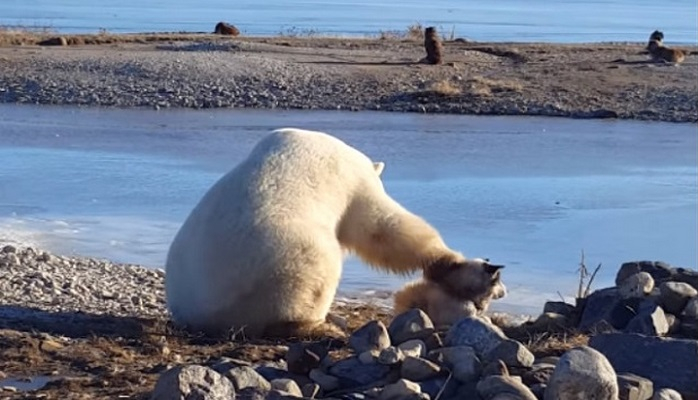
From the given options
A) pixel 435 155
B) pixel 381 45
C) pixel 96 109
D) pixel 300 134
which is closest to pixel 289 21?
pixel 381 45

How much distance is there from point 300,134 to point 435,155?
10843 mm

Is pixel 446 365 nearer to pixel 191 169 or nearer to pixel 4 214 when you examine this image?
pixel 4 214

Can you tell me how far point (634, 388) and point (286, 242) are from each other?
7.93 ft

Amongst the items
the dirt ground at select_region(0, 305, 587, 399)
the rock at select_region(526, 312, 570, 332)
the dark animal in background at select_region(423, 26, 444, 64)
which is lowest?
the dark animal in background at select_region(423, 26, 444, 64)

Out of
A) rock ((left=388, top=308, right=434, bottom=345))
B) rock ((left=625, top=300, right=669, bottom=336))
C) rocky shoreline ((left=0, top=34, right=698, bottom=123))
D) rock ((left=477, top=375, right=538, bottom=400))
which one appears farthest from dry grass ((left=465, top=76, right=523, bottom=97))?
rock ((left=477, top=375, right=538, bottom=400))

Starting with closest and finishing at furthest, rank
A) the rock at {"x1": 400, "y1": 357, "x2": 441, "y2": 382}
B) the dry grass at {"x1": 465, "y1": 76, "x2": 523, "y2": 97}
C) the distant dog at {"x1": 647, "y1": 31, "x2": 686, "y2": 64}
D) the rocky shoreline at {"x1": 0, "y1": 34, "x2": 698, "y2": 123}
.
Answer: the rock at {"x1": 400, "y1": 357, "x2": 441, "y2": 382}, the rocky shoreline at {"x1": 0, "y1": 34, "x2": 698, "y2": 123}, the dry grass at {"x1": 465, "y1": 76, "x2": 523, "y2": 97}, the distant dog at {"x1": 647, "y1": 31, "x2": 686, "y2": 64}

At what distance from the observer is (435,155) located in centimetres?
1877

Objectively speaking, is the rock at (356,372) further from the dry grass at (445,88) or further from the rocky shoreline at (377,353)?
the dry grass at (445,88)

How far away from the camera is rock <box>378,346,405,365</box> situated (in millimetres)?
5957

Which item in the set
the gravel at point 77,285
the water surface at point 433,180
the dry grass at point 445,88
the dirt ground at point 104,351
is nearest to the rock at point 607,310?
Result: the dirt ground at point 104,351

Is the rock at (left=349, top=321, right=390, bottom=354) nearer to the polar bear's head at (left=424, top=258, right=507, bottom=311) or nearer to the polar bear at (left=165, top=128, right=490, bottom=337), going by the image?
the polar bear at (left=165, top=128, right=490, bottom=337)

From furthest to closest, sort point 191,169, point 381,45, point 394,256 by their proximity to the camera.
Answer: point 381,45, point 191,169, point 394,256

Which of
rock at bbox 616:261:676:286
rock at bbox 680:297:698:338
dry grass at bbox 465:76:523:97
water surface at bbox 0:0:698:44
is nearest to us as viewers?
rock at bbox 680:297:698:338

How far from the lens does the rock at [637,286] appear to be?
7582mm
